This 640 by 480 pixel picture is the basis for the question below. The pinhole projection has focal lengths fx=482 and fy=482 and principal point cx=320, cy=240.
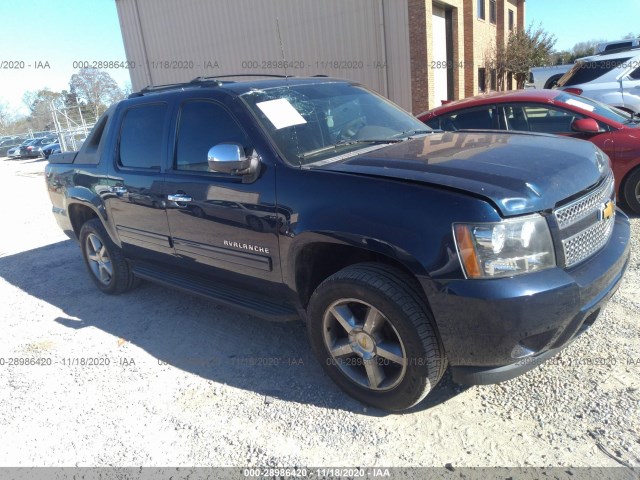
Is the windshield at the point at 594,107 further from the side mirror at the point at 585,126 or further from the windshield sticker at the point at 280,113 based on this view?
the windshield sticker at the point at 280,113

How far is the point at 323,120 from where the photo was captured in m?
3.39

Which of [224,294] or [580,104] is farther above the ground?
[580,104]

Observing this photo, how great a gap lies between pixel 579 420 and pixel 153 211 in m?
3.26

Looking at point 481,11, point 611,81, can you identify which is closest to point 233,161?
point 611,81

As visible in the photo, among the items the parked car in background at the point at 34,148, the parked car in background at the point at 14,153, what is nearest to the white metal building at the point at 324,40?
the parked car in background at the point at 34,148

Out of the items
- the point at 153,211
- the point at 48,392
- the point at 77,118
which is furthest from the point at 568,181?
the point at 77,118

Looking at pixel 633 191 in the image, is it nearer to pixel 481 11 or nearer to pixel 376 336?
pixel 376 336

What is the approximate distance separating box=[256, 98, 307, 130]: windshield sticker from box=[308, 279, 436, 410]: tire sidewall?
1153 millimetres

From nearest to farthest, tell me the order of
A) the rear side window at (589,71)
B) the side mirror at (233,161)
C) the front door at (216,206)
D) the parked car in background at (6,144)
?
the side mirror at (233,161) → the front door at (216,206) → the rear side window at (589,71) → the parked car in background at (6,144)

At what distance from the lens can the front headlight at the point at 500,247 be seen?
222cm

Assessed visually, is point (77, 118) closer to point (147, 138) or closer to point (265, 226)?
point (147, 138)

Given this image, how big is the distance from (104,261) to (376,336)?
338 centimetres

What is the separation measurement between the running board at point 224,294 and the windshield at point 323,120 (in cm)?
99

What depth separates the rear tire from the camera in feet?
17.8
